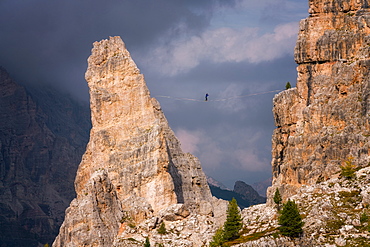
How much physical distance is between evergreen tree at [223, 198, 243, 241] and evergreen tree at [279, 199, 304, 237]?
1236cm

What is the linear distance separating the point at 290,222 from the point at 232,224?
711 inches

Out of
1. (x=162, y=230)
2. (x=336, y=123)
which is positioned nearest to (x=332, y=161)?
(x=336, y=123)

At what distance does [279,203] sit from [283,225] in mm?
14651

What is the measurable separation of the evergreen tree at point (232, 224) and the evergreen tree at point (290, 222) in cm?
1236

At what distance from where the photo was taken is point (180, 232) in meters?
194

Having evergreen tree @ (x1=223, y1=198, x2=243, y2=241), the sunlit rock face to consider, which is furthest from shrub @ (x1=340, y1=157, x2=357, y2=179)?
evergreen tree @ (x1=223, y1=198, x2=243, y2=241)

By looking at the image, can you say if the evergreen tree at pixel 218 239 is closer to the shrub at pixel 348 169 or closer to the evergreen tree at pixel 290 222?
the evergreen tree at pixel 290 222

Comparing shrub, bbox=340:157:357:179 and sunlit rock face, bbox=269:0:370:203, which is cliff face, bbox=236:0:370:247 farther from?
shrub, bbox=340:157:357:179

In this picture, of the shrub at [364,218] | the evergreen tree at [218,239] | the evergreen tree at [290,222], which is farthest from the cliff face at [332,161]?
the evergreen tree at [218,239]

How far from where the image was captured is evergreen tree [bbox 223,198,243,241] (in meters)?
182

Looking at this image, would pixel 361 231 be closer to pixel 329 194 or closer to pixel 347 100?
pixel 329 194

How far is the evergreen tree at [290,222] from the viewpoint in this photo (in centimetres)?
17000

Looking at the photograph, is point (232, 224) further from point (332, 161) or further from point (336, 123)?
point (336, 123)

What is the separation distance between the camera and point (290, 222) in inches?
6718
